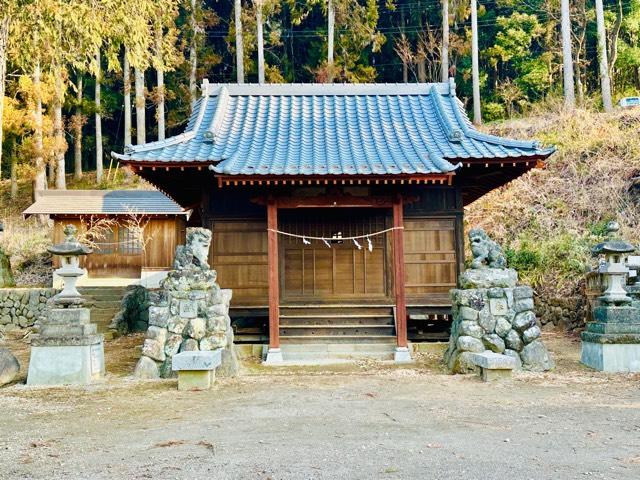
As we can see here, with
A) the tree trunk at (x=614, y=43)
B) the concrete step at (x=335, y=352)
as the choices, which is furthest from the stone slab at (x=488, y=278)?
the tree trunk at (x=614, y=43)

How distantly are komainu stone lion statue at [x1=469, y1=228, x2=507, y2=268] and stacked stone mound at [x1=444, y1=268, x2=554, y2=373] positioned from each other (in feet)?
0.68

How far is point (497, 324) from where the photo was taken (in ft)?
27.3

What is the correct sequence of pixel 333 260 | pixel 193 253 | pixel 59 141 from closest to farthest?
pixel 193 253 < pixel 333 260 < pixel 59 141

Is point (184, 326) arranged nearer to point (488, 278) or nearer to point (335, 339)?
point (335, 339)

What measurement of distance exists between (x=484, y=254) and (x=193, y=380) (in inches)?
195

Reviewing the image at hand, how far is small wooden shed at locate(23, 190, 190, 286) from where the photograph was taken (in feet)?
63.4

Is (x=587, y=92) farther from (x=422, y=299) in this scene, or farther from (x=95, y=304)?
(x=95, y=304)

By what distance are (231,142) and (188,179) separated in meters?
1.14

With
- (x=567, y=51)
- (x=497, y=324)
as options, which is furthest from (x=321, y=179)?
(x=567, y=51)

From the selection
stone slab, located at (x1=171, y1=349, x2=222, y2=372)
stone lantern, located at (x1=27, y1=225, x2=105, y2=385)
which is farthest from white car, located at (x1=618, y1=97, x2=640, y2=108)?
stone lantern, located at (x1=27, y1=225, x2=105, y2=385)

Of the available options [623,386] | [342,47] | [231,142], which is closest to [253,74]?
[342,47]

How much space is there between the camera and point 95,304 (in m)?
15.8

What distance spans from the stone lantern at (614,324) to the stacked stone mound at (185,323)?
5.72m

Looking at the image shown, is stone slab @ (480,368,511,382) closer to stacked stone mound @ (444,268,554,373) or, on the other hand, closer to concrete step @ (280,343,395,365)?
stacked stone mound @ (444,268,554,373)
